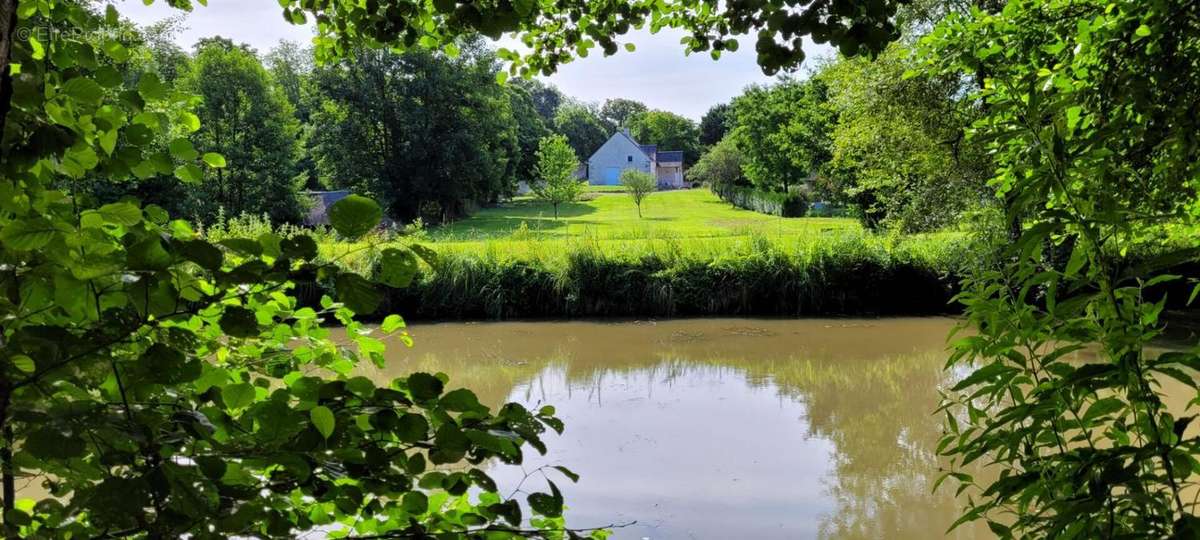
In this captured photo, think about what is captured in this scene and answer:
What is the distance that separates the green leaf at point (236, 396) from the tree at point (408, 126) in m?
30.0

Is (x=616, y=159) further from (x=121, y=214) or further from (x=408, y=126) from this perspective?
(x=121, y=214)

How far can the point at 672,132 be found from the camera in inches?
2638

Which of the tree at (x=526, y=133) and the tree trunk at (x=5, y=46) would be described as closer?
the tree trunk at (x=5, y=46)

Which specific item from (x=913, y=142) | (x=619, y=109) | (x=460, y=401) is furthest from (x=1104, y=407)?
(x=619, y=109)

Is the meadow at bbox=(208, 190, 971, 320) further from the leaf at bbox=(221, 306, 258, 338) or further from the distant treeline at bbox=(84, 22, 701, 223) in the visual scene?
the distant treeline at bbox=(84, 22, 701, 223)

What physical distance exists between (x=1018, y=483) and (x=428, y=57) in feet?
101

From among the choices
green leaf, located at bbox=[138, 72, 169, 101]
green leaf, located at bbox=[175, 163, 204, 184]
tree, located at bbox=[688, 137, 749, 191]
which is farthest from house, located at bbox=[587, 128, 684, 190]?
green leaf, located at bbox=[138, 72, 169, 101]

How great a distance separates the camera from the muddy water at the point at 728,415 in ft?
15.5

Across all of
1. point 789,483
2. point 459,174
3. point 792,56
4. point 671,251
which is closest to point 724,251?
point 671,251

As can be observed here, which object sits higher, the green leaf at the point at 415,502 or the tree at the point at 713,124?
the tree at the point at 713,124

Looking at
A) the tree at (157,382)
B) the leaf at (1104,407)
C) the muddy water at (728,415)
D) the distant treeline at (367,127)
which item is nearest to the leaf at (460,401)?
the tree at (157,382)

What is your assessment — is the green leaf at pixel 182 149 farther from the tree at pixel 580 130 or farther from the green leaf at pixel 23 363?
the tree at pixel 580 130

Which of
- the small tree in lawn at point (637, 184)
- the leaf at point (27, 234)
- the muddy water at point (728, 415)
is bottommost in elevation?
the muddy water at point (728, 415)

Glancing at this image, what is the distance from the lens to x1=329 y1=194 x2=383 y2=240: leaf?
0.87m
